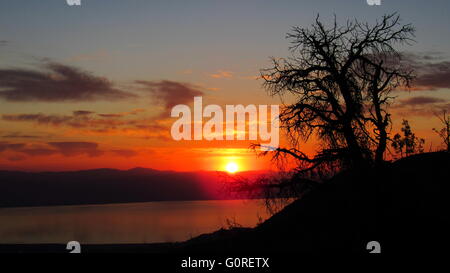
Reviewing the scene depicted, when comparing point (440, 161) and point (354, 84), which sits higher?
point (354, 84)

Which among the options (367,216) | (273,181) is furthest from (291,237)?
(273,181)

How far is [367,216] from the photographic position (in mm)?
18859
